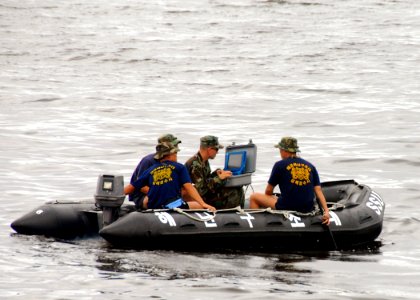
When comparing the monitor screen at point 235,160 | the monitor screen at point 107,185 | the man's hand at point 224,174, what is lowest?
the monitor screen at point 107,185

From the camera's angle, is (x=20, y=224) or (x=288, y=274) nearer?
(x=288, y=274)

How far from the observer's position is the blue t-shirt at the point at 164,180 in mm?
14406

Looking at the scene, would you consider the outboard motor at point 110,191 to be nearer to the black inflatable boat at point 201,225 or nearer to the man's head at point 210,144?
the black inflatable boat at point 201,225

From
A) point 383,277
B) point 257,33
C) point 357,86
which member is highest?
point 257,33

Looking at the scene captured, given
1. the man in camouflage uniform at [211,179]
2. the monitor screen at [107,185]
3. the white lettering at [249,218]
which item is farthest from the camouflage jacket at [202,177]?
the monitor screen at [107,185]

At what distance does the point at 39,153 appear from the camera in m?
25.0

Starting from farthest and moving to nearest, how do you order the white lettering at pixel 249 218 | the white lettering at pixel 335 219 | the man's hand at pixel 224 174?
1. the man's hand at pixel 224 174
2. the white lettering at pixel 335 219
3. the white lettering at pixel 249 218

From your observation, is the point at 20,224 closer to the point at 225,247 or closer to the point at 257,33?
the point at 225,247

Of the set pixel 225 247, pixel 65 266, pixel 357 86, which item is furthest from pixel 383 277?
pixel 357 86

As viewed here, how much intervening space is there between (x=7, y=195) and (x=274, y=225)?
22.5 feet

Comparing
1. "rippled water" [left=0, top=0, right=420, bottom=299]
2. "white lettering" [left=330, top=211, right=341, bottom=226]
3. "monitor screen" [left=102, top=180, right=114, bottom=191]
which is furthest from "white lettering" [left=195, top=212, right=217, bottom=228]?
"white lettering" [left=330, top=211, right=341, bottom=226]

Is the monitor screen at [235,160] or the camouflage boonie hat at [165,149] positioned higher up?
the camouflage boonie hat at [165,149]

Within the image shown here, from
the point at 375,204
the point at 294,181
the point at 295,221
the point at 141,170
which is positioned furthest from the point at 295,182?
the point at 141,170

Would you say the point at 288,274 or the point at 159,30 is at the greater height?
the point at 159,30
